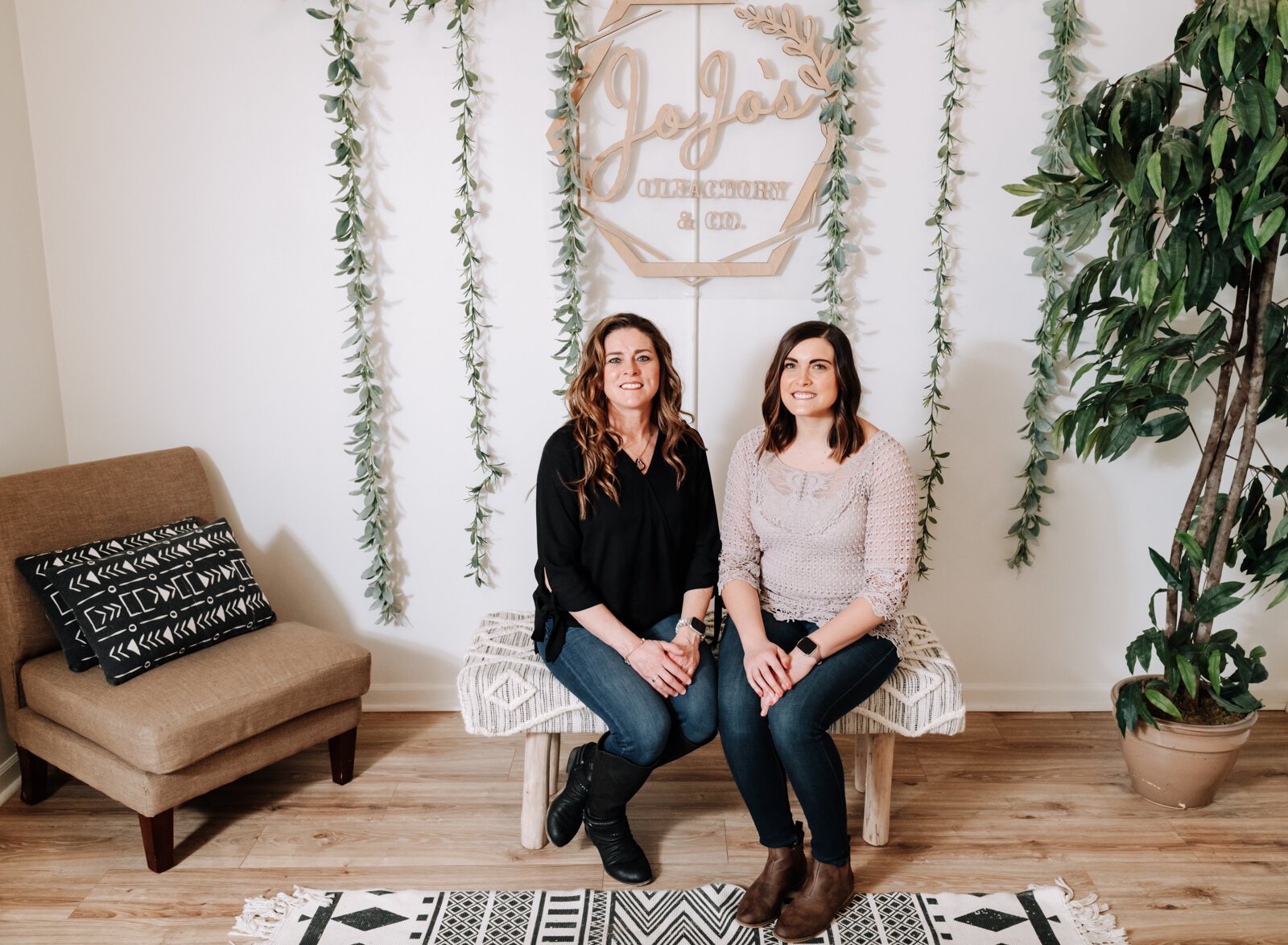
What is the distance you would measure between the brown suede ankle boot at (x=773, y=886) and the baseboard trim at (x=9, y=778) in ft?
6.03

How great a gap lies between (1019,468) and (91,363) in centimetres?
269

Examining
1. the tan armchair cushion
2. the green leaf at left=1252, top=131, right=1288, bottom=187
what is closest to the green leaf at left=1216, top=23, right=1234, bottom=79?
the green leaf at left=1252, top=131, right=1288, bottom=187

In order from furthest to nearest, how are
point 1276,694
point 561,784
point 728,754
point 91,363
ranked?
point 1276,694 → point 91,363 → point 561,784 → point 728,754

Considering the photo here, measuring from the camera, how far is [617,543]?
6.77 feet

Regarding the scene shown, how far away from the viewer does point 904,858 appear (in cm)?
206

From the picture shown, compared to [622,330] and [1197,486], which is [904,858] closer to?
[1197,486]

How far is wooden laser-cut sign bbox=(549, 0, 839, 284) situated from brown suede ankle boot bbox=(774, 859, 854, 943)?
1.52m

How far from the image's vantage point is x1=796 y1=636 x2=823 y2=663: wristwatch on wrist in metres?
1.90

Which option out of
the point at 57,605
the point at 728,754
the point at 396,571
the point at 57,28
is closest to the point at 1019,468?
the point at 728,754

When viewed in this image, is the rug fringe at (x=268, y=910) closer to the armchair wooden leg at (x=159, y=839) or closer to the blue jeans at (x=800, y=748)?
the armchair wooden leg at (x=159, y=839)

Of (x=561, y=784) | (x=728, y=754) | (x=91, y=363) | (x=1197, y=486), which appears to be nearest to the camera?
(x=728, y=754)

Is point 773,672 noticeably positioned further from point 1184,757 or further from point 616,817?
point 1184,757

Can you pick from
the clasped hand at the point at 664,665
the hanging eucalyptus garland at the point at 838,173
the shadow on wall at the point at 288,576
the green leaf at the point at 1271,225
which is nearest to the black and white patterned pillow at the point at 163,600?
the shadow on wall at the point at 288,576

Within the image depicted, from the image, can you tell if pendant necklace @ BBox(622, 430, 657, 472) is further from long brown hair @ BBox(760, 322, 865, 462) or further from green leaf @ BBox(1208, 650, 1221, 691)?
green leaf @ BBox(1208, 650, 1221, 691)
